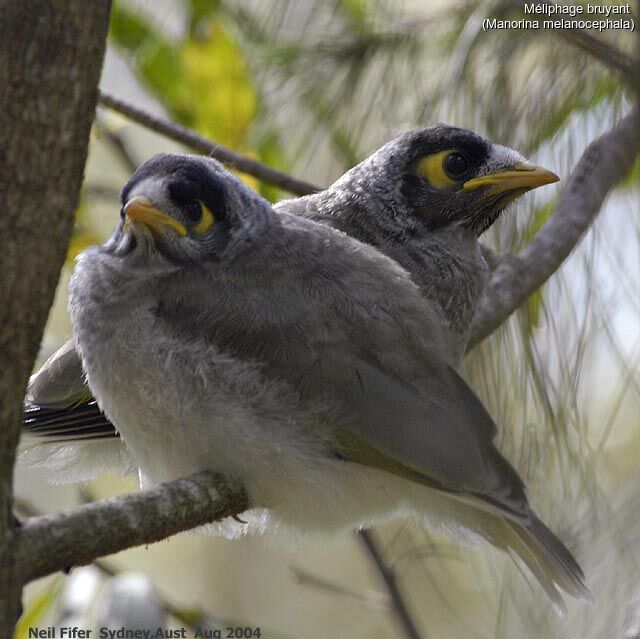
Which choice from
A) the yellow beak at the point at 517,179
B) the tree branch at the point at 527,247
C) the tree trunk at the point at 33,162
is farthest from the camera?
the yellow beak at the point at 517,179

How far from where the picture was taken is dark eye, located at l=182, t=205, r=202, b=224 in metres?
2.56

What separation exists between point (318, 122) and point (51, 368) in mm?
1597

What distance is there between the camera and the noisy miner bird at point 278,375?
239 centimetres

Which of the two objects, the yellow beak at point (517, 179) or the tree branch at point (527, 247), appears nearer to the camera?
the tree branch at point (527, 247)

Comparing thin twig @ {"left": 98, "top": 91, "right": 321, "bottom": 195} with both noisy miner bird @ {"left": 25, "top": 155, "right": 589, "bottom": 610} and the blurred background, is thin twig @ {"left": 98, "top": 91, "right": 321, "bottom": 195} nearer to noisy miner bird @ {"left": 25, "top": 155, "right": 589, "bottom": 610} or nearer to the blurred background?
the blurred background

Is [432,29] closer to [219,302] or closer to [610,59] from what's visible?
[610,59]

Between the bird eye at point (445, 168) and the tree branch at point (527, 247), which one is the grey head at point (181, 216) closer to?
the tree branch at point (527, 247)

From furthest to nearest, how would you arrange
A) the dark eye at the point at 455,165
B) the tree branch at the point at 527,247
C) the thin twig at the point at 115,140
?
the thin twig at the point at 115,140, the dark eye at the point at 455,165, the tree branch at the point at 527,247

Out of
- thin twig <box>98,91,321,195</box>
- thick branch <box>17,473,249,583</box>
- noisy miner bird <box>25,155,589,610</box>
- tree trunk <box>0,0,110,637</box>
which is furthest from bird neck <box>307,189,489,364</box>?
tree trunk <box>0,0,110,637</box>

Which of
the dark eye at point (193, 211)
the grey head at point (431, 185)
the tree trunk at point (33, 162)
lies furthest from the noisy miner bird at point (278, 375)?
the tree trunk at point (33, 162)

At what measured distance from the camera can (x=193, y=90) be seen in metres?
3.91

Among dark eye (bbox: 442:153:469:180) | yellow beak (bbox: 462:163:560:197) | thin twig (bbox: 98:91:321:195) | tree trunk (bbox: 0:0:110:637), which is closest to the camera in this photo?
tree trunk (bbox: 0:0:110:637)

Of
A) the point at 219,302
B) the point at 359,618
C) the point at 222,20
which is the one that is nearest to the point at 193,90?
the point at 222,20

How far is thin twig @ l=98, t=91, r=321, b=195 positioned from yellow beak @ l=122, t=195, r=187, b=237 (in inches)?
39.5
